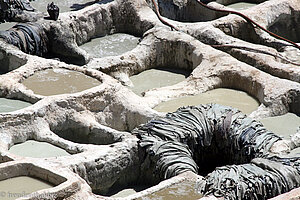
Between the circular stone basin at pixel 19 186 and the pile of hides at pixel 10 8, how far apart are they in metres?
7.24

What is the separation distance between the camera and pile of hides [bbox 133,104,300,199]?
11.5 m

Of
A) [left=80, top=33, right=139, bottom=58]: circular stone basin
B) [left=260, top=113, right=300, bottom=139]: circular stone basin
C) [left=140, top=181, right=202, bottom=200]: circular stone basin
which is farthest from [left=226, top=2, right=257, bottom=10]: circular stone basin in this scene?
[left=140, top=181, right=202, bottom=200]: circular stone basin

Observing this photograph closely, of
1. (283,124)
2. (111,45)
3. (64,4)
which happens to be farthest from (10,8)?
(283,124)

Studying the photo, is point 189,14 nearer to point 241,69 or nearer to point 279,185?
point 241,69

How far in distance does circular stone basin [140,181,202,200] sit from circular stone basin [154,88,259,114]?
10.5ft

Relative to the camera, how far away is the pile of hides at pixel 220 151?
11.5 meters

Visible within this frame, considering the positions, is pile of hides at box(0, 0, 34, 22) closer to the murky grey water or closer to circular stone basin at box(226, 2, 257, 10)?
the murky grey water

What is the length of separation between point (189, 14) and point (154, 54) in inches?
134

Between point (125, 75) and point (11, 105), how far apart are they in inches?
142

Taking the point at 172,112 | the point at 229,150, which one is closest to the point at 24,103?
the point at 172,112

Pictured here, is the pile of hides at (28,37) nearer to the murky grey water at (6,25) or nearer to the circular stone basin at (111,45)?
the murky grey water at (6,25)

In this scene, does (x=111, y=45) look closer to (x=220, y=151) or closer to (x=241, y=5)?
(x=241, y=5)

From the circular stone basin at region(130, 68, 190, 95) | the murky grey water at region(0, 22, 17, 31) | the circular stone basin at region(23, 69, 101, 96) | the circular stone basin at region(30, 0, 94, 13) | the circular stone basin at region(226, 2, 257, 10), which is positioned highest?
the circular stone basin at region(23, 69, 101, 96)

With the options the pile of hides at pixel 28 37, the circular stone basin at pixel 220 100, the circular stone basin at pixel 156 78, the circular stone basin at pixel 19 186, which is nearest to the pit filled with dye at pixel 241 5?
the circular stone basin at pixel 156 78
